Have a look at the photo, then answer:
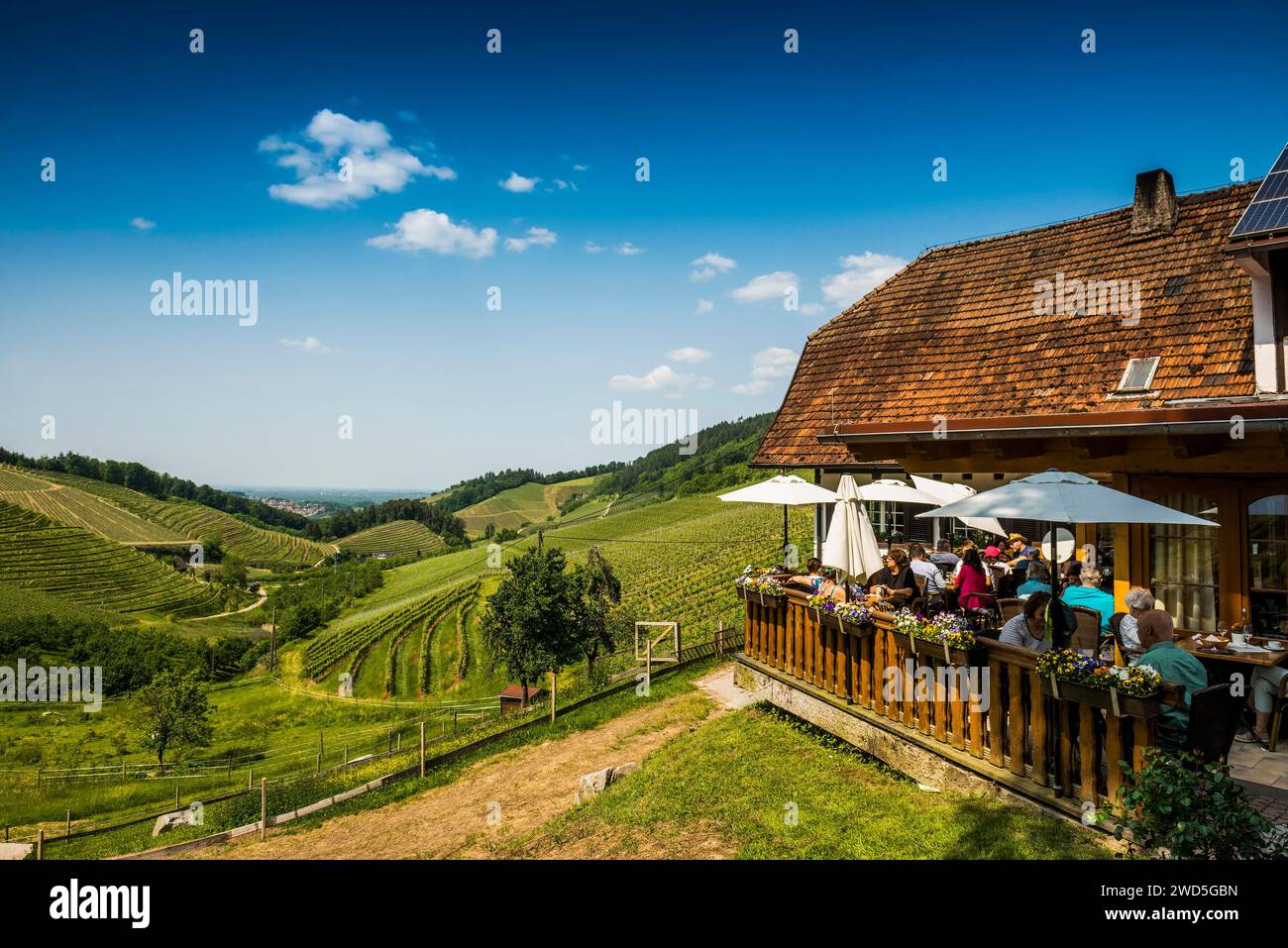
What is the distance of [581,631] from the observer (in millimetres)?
31609

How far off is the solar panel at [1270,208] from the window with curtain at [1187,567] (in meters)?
2.89

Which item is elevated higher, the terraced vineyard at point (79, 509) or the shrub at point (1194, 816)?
the shrub at point (1194, 816)

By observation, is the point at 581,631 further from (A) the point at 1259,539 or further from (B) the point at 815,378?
(A) the point at 1259,539

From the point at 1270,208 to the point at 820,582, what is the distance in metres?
6.44

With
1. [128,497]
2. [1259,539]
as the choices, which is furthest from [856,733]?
[128,497]

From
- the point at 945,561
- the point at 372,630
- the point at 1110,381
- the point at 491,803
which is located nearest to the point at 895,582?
the point at 945,561

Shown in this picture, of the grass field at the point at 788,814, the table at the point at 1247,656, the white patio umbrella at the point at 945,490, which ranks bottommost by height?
the grass field at the point at 788,814

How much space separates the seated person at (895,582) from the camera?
8.40 m

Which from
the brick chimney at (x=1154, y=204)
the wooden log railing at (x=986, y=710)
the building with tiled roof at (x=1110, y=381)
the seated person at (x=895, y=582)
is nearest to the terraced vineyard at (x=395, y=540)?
the building with tiled roof at (x=1110, y=381)

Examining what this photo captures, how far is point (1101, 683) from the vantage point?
475 centimetres

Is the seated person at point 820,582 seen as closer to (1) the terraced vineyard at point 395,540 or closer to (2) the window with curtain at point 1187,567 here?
(2) the window with curtain at point 1187,567

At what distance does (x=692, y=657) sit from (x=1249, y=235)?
530 inches

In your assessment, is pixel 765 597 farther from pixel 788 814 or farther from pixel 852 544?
pixel 788 814

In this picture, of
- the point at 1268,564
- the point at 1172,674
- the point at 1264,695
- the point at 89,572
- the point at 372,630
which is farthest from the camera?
the point at 89,572
